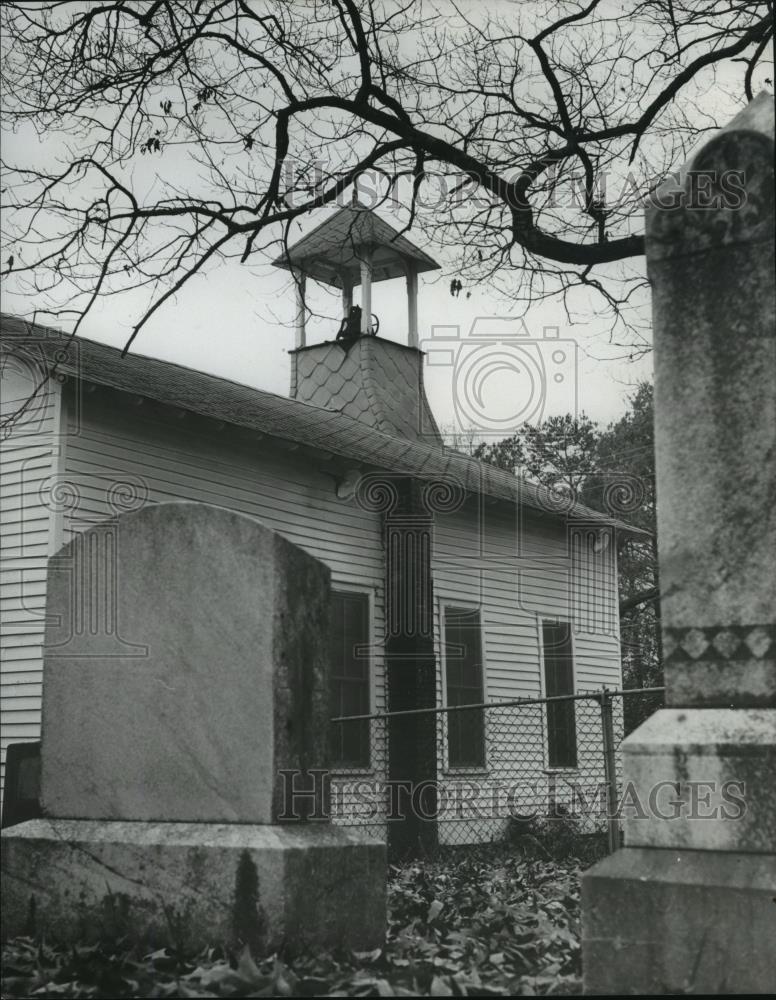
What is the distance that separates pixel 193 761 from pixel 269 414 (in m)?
8.42

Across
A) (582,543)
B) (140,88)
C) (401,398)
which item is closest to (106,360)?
(140,88)

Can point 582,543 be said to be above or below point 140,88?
below

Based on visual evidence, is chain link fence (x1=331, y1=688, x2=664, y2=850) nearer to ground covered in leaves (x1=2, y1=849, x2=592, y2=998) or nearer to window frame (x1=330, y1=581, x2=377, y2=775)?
window frame (x1=330, y1=581, x2=377, y2=775)

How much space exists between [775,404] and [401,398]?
13196 mm

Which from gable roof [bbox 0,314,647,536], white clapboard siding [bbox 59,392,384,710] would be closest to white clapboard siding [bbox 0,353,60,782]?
white clapboard siding [bbox 59,392,384,710]

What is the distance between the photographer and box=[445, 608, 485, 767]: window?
14.2 metres

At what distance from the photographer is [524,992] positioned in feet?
12.8

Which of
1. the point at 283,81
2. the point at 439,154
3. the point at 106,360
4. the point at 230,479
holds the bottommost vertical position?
the point at 230,479

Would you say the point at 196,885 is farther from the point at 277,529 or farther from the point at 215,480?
the point at 277,529

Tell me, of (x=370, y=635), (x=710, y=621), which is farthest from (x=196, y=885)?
(x=370, y=635)

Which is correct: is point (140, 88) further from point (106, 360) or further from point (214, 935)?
point (214, 935)

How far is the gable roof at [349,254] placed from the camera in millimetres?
16781

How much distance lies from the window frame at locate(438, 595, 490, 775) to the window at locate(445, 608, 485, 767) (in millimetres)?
25

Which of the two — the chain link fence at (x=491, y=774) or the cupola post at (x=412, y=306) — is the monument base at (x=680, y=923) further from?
the cupola post at (x=412, y=306)
